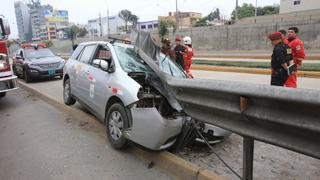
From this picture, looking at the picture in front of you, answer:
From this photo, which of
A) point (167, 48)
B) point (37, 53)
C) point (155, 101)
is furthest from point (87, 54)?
point (37, 53)

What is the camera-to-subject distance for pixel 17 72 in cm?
1480

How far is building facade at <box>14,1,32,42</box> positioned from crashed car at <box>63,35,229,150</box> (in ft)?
246

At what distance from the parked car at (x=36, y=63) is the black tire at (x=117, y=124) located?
9460 millimetres

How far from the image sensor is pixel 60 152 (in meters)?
4.54

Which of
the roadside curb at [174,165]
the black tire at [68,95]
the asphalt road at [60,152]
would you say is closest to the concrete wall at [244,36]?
the black tire at [68,95]

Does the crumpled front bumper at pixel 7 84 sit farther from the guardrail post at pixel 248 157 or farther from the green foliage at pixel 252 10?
the green foliage at pixel 252 10

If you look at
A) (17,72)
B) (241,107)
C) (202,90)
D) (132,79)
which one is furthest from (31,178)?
(17,72)

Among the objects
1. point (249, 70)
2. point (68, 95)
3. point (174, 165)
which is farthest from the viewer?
point (249, 70)

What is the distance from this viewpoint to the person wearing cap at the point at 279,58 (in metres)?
5.36

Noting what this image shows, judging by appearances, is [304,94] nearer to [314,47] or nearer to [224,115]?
[224,115]

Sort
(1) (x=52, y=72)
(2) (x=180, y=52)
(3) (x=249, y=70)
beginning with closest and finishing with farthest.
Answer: (2) (x=180, y=52)
(3) (x=249, y=70)
(1) (x=52, y=72)

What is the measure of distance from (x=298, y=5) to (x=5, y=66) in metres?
58.9

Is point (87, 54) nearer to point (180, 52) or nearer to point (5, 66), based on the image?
point (180, 52)


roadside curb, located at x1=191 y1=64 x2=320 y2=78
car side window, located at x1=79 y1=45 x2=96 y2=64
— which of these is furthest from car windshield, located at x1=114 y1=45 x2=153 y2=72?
roadside curb, located at x1=191 y1=64 x2=320 y2=78
